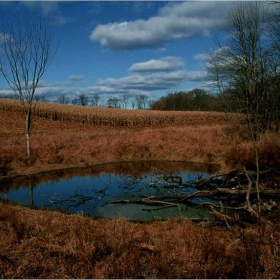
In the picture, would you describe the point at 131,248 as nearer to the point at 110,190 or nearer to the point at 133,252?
the point at 133,252

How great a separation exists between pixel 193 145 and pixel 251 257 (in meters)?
17.0

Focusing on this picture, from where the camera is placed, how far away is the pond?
33.4ft

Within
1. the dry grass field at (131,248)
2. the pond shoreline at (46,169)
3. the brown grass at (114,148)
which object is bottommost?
the pond shoreline at (46,169)

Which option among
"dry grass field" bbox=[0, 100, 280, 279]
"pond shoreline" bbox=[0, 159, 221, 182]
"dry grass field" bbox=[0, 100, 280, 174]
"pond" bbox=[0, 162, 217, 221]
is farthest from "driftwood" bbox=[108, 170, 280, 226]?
"pond shoreline" bbox=[0, 159, 221, 182]

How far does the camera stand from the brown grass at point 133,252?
4938 millimetres

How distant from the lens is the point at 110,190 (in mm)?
13195

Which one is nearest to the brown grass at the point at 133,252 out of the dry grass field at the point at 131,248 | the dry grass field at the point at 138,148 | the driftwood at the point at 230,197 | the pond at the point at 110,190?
the dry grass field at the point at 131,248

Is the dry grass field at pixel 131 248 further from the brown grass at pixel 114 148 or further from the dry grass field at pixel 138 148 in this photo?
the brown grass at pixel 114 148

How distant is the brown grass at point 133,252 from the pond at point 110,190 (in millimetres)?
1510

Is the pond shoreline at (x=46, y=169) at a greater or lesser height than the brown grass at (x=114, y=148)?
lesser

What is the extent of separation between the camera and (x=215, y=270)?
4902mm

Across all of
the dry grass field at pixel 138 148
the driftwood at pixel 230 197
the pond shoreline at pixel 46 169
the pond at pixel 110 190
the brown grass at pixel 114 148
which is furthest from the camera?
the brown grass at pixel 114 148

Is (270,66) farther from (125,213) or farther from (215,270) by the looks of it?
(215,270)

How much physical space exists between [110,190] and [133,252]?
764 cm
